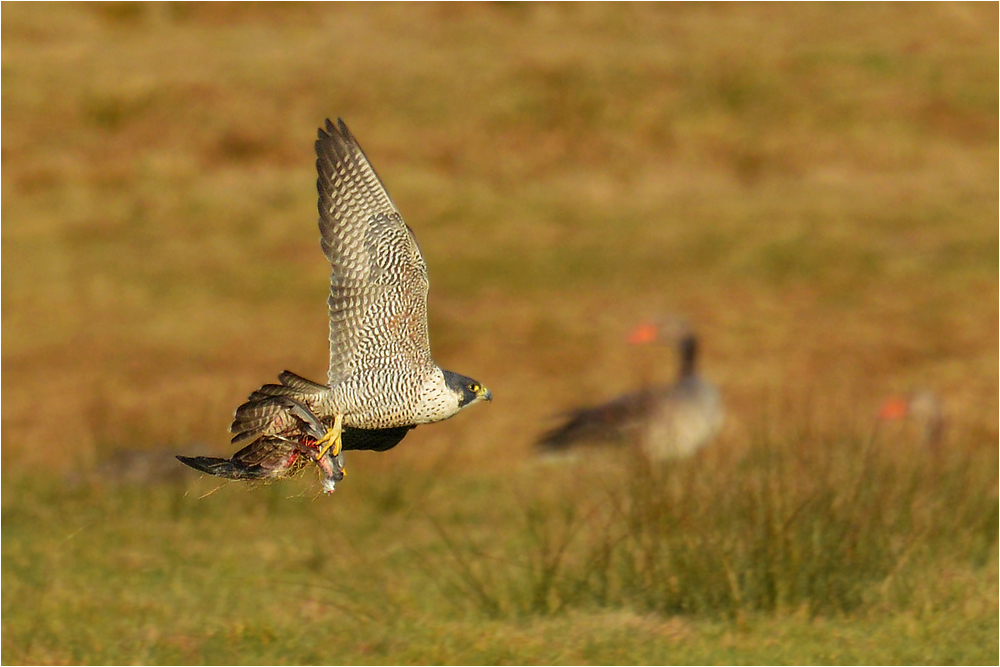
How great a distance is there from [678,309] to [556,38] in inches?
394

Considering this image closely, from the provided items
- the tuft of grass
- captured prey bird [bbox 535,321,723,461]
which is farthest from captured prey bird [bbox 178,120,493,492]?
captured prey bird [bbox 535,321,723,461]

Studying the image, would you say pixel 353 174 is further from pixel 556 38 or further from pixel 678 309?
pixel 556 38

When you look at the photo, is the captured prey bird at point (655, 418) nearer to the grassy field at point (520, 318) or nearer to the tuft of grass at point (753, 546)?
the grassy field at point (520, 318)

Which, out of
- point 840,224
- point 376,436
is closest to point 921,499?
point 376,436

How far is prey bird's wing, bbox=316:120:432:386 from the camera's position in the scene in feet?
16.9

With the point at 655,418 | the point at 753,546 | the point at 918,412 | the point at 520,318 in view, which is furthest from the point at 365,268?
the point at 520,318

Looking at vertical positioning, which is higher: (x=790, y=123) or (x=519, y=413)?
(x=790, y=123)

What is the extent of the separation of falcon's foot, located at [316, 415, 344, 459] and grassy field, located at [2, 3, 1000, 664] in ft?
0.49

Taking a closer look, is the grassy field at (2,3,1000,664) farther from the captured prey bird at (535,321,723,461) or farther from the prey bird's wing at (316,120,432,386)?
the prey bird's wing at (316,120,432,386)

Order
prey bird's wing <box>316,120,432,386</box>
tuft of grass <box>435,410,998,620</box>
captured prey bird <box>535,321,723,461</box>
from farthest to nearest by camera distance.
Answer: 1. captured prey bird <box>535,321,723,461</box>
2. tuft of grass <box>435,410,998,620</box>
3. prey bird's wing <box>316,120,432,386</box>

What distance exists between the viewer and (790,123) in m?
23.7

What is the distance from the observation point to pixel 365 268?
529cm

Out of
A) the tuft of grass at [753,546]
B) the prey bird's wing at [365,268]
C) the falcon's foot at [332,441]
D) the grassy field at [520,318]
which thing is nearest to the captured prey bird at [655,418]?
the grassy field at [520,318]

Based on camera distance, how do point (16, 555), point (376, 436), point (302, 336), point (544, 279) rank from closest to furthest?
point (376, 436), point (16, 555), point (302, 336), point (544, 279)
